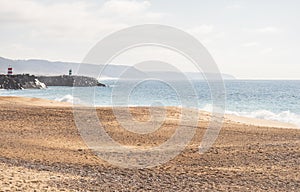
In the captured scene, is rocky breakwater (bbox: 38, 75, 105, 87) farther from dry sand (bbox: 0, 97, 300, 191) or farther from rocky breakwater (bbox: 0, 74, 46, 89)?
dry sand (bbox: 0, 97, 300, 191)

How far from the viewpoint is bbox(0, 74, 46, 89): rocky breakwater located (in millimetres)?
90125

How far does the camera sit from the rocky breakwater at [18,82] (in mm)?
90125

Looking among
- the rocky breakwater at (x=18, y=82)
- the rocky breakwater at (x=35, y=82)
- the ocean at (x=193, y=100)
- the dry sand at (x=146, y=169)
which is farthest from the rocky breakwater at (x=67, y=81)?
the dry sand at (x=146, y=169)

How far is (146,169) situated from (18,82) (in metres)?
83.8

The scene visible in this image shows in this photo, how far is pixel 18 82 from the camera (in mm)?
92938

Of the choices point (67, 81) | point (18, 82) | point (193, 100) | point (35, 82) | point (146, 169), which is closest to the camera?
point (146, 169)

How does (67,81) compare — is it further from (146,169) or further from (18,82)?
(146,169)

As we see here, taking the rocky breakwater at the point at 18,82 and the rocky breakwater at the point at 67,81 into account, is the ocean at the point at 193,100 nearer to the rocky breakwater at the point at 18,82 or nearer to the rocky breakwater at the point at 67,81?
the rocky breakwater at the point at 18,82

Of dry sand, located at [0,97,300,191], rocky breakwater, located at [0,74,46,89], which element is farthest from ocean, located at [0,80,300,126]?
dry sand, located at [0,97,300,191]

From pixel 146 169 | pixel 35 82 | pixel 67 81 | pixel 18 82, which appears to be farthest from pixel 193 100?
pixel 146 169

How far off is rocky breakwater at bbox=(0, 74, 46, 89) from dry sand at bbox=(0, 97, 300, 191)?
70629 millimetres

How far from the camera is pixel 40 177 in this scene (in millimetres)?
11930

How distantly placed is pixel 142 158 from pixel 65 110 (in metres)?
12.4

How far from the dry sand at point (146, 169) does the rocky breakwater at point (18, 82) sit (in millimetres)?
70629
